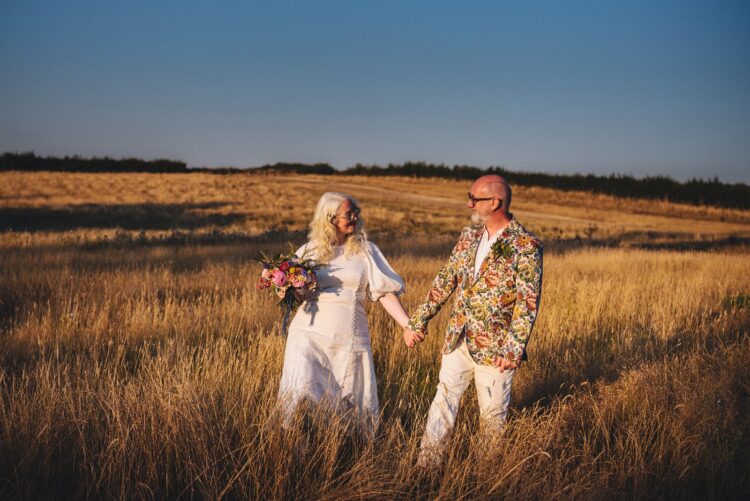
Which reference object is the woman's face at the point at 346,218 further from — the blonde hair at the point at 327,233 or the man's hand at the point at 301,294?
the man's hand at the point at 301,294

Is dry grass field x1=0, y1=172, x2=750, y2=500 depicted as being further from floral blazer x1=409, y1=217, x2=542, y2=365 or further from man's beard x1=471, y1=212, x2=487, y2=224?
man's beard x1=471, y1=212, x2=487, y2=224

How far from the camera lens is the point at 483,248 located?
3871 millimetres

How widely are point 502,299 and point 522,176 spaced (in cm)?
6839

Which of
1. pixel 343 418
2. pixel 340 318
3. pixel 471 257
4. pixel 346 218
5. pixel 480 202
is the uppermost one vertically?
pixel 480 202

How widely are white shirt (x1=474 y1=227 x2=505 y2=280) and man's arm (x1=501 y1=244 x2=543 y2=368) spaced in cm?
26

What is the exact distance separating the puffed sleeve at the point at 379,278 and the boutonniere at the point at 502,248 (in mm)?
1091

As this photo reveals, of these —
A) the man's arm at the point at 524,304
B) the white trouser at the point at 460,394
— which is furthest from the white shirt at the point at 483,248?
the white trouser at the point at 460,394

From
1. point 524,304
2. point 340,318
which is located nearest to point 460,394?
point 524,304

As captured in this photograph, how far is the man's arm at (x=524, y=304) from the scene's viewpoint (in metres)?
3.51

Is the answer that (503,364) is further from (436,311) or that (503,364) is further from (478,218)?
(478,218)

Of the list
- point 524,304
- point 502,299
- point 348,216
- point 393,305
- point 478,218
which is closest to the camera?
point 524,304

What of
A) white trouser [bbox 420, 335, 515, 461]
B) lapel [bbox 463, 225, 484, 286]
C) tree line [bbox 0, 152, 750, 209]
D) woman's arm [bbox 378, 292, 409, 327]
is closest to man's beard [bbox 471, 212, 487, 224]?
lapel [bbox 463, 225, 484, 286]

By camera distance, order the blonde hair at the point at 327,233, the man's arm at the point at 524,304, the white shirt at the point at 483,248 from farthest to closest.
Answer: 1. the blonde hair at the point at 327,233
2. the white shirt at the point at 483,248
3. the man's arm at the point at 524,304

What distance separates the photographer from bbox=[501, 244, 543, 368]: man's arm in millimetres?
3510
